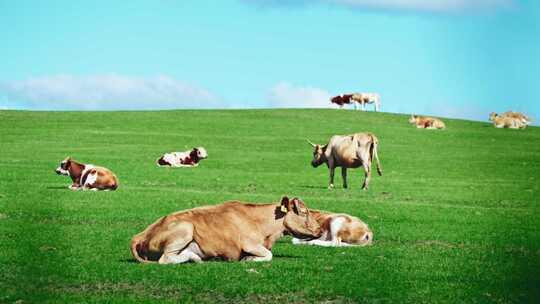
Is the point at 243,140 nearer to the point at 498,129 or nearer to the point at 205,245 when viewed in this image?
the point at 498,129

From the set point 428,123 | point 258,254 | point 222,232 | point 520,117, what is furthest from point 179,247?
point 520,117

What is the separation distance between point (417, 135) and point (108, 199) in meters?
43.6

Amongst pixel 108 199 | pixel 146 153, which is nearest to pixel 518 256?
pixel 108 199

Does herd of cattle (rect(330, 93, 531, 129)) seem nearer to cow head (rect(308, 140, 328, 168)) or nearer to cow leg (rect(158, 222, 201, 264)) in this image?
cow head (rect(308, 140, 328, 168))

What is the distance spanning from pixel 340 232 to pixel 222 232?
387cm

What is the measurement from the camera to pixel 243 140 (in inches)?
2414

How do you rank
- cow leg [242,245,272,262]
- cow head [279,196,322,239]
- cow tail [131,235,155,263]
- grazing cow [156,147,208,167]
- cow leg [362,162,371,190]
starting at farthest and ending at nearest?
grazing cow [156,147,208,167] < cow leg [362,162,371,190] < cow head [279,196,322,239] < cow leg [242,245,272,262] < cow tail [131,235,155,263]

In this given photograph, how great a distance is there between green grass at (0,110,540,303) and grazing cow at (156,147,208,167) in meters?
0.78

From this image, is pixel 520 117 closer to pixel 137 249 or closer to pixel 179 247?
pixel 137 249

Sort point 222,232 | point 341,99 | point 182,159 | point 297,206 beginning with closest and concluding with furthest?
1. point 222,232
2. point 297,206
3. point 182,159
4. point 341,99

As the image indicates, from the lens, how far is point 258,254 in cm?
1571

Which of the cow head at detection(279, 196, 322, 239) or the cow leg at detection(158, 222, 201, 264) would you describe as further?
the cow head at detection(279, 196, 322, 239)

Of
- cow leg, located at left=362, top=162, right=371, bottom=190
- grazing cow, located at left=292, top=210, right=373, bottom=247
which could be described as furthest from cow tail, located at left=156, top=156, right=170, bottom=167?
grazing cow, located at left=292, top=210, right=373, bottom=247

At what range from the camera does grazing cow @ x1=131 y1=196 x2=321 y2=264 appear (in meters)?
15.1
